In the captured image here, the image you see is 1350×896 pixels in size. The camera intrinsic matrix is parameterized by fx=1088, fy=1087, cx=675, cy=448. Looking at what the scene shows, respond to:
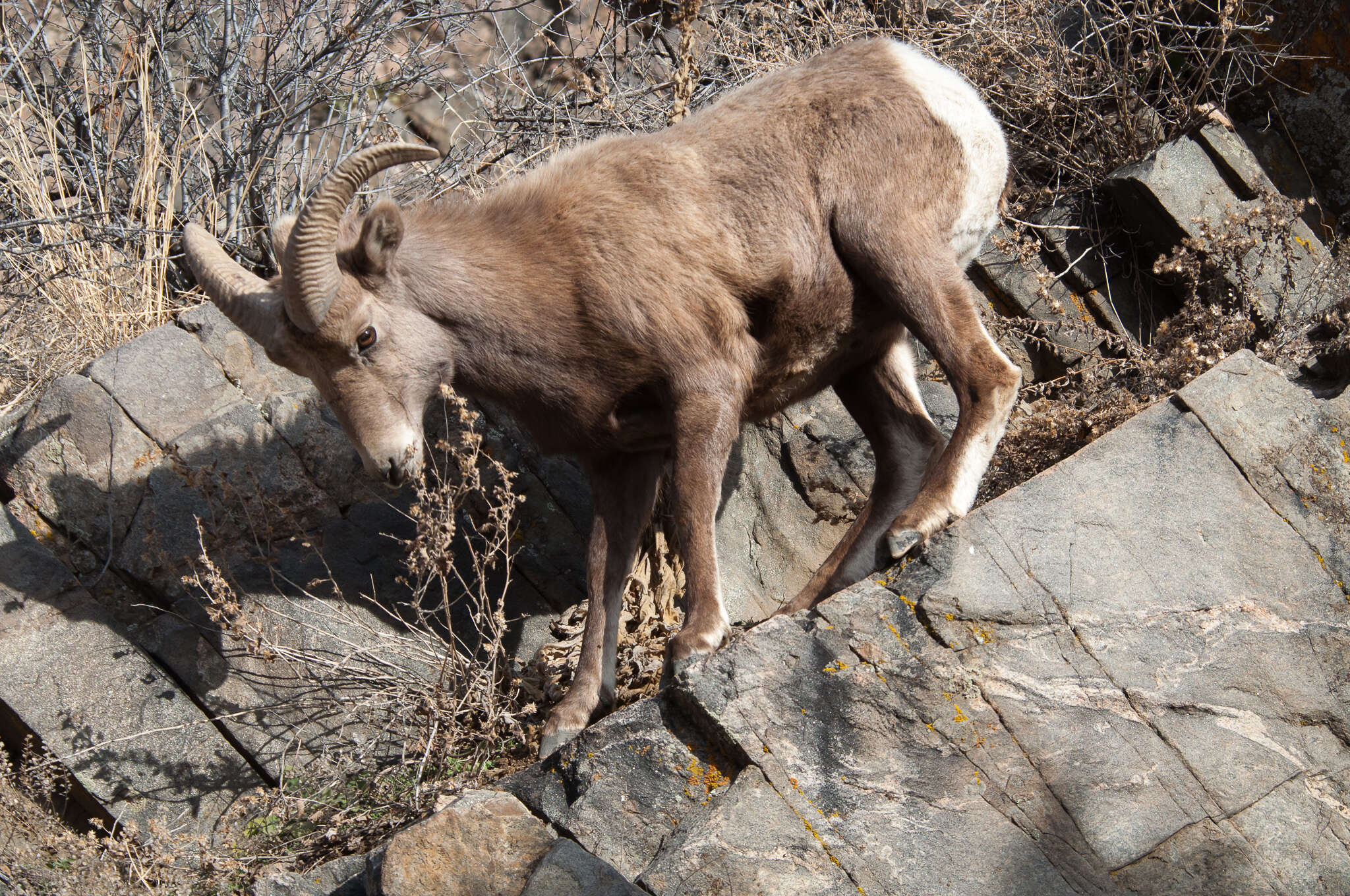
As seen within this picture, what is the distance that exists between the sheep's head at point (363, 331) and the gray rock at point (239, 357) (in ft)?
3.83

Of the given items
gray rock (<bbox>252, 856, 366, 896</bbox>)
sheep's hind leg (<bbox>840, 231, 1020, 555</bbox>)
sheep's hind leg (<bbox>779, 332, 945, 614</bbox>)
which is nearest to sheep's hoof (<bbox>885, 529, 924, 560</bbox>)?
sheep's hind leg (<bbox>840, 231, 1020, 555</bbox>)

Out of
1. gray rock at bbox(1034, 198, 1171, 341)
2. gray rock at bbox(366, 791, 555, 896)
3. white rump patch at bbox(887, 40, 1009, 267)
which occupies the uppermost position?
white rump patch at bbox(887, 40, 1009, 267)

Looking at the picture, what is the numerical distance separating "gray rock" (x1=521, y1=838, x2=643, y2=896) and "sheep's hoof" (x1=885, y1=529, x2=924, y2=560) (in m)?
1.40

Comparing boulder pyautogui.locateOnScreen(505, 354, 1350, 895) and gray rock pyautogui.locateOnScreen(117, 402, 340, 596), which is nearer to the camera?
boulder pyautogui.locateOnScreen(505, 354, 1350, 895)

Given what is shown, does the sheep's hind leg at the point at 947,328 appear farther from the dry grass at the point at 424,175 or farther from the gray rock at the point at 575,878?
the gray rock at the point at 575,878

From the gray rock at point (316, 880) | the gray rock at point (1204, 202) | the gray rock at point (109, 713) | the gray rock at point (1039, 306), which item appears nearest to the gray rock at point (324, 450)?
the gray rock at point (109, 713)

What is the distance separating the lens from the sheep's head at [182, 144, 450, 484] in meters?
4.04

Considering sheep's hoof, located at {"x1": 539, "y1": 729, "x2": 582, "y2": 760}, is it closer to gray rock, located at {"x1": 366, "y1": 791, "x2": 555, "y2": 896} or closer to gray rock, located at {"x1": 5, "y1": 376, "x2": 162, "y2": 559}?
gray rock, located at {"x1": 366, "y1": 791, "x2": 555, "y2": 896}

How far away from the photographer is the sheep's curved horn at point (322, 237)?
154 inches

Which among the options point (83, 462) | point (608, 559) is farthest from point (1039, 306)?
point (83, 462)

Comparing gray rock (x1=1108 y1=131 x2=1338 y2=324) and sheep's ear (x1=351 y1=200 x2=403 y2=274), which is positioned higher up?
sheep's ear (x1=351 y1=200 x2=403 y2=274)

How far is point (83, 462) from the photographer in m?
5.12

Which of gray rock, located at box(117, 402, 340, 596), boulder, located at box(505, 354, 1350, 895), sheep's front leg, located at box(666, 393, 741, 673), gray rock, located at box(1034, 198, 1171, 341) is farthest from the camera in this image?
gray rock, located at box(1034, 198, 1171, 341)

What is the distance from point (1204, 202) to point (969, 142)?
2.27 meters
